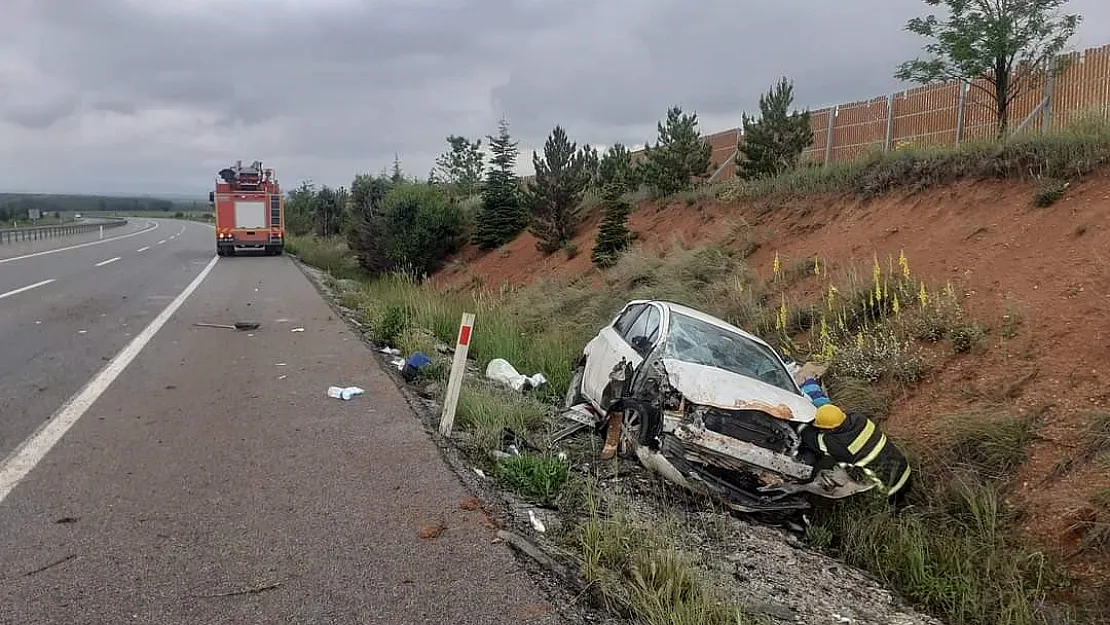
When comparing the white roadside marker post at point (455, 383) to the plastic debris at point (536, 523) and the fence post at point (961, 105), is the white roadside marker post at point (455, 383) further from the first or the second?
the fence post at point (961, 105)

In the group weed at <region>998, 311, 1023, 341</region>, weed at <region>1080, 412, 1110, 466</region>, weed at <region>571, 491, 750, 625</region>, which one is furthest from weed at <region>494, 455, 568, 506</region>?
weed at <region>998, 311, 1023, 341</region>

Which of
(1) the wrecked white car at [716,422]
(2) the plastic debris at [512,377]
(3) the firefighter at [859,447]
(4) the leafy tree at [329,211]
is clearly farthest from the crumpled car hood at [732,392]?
(4) the leafy tree at [329,211]

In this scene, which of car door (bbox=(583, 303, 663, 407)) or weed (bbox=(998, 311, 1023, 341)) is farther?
weed (bbox=(998, 311, 1023, 341))

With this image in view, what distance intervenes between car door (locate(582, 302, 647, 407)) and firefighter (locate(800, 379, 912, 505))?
2052mm

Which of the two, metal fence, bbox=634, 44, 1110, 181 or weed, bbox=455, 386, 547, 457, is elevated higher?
metal fence, bbox=634, 44, 1110, 181

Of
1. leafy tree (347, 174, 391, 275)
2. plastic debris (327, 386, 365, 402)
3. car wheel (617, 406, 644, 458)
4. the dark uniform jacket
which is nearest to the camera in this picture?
A: the dark uniform jacket

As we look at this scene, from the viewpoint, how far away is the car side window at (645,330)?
6.96m

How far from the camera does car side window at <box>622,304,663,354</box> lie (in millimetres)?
6961

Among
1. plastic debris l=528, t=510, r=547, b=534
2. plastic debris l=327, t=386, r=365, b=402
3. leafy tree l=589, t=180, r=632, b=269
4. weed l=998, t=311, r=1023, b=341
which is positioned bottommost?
plastic debris l=528, t=510, r=547, b=534

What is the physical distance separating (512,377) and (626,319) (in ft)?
5.87

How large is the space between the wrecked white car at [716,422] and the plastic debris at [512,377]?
2263 millimetres

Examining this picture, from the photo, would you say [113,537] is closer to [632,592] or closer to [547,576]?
[547,576]

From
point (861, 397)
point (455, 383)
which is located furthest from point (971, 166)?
point (455, 383)

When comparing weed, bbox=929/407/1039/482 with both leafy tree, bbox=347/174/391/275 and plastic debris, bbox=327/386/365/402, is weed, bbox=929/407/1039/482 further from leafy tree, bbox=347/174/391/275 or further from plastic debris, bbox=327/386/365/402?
leafy tree, bbox=347/174/391/275
